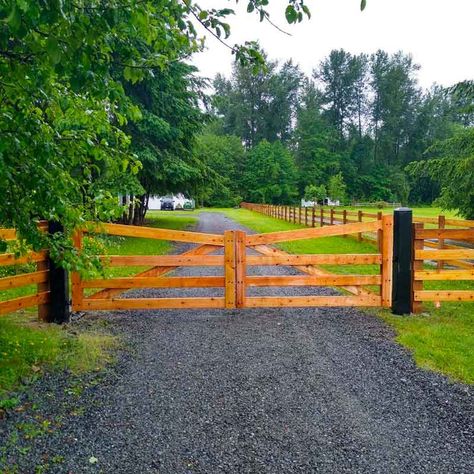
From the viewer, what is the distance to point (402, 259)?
608cm

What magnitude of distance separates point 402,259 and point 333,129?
70.8 meters

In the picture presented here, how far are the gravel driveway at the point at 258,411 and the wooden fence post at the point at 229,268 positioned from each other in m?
0.96

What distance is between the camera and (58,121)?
3.53 m

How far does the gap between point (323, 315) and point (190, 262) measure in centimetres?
192

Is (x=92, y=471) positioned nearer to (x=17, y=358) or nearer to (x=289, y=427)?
(x=289, y=427)

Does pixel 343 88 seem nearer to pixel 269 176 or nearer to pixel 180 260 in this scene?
pixel 269 176

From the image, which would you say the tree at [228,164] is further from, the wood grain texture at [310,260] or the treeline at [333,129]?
the wood grain texture at [310,260]

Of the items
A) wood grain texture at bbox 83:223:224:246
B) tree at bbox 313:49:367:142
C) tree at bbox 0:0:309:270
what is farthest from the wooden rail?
tree at bbox 313:49:367:142

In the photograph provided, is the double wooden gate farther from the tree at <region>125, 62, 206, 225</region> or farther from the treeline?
the treeline

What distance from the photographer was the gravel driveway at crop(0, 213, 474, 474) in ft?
9.12

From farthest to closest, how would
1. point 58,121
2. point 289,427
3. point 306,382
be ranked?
1. point 306,382
2. point 58,121
3. point 289,427

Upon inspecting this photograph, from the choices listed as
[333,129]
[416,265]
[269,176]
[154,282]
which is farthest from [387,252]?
[333,129]

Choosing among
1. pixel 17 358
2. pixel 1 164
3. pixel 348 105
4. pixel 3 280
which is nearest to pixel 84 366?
pixel 17 358

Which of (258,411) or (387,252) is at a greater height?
(387,252)
